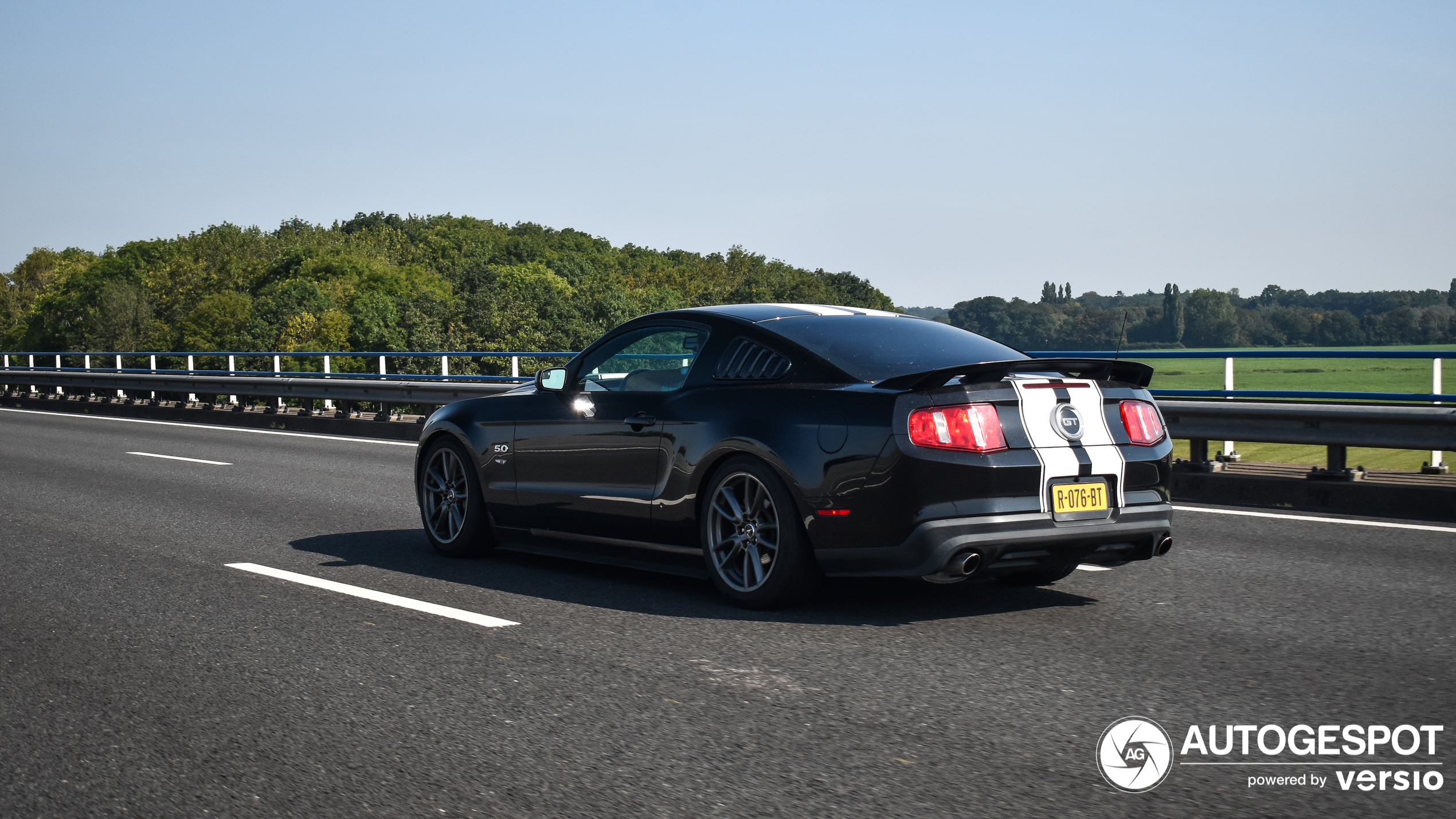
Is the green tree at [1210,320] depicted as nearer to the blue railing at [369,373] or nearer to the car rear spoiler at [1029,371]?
the car rear spoiler at [1029,371]

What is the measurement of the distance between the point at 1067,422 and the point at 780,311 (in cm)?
167

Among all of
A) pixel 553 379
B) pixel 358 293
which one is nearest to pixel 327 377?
pixel 553 379

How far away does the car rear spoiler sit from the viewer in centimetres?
557

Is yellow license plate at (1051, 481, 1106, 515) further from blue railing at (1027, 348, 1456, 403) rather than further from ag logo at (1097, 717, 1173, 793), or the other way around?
blue railing at (1027, 348, 1456, 403)

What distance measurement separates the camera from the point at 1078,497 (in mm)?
5672

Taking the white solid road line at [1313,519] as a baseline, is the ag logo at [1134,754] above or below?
below

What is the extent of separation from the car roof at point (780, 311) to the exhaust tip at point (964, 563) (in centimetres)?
168

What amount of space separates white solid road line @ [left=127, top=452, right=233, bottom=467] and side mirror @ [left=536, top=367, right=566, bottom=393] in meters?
8.34

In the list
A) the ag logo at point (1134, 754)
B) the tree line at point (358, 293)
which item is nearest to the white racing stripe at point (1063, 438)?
the ag logo at point (1134, 754)

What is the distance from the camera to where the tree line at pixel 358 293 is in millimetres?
93875

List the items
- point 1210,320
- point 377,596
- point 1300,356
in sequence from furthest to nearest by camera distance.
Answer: point 1300,356 < point 1210,320 < point 377,596

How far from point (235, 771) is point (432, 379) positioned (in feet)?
54.8

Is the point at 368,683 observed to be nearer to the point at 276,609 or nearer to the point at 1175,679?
the point at 276,609

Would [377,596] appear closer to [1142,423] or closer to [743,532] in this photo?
[743,532]
